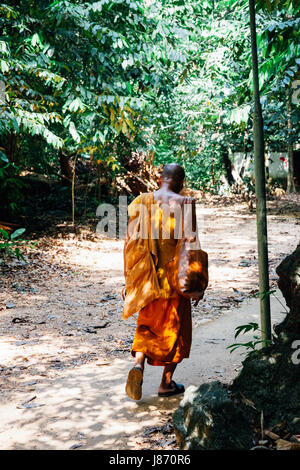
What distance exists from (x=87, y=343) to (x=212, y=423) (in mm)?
2982

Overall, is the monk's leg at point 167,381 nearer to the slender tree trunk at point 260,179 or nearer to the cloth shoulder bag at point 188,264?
the cloth shoulder bag at point 188,264

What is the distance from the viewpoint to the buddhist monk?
3678mm

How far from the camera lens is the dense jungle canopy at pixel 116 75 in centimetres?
666

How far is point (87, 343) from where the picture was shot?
17.2ft

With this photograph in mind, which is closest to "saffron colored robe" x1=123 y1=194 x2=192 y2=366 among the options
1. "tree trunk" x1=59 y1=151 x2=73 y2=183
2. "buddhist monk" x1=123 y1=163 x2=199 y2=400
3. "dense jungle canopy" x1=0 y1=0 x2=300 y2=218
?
"buddhist monk" x1=123 y1=163 x2=199 y2=400

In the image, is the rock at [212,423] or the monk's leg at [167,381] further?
the monk's leg at [167,381]

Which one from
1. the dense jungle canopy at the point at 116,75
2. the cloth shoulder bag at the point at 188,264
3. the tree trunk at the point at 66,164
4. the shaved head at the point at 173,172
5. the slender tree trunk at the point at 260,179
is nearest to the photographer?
the slender tree trunk at the point at 260,179

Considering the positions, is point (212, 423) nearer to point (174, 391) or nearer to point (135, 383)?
point (135, 383)

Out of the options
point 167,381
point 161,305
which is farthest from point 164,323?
point 167,381

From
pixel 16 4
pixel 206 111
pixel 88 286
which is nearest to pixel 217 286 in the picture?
pixel 88 286

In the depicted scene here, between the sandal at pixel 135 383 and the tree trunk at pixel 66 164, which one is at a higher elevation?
the tree trunk at pixel 66 164

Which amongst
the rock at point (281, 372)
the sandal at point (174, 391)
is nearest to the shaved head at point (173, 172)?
the rock at point (281, 372)

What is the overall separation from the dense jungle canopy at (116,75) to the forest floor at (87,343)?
6.75ft

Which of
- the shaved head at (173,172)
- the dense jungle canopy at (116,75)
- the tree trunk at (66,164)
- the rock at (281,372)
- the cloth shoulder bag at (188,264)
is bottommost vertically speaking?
the rock at (281,372)
